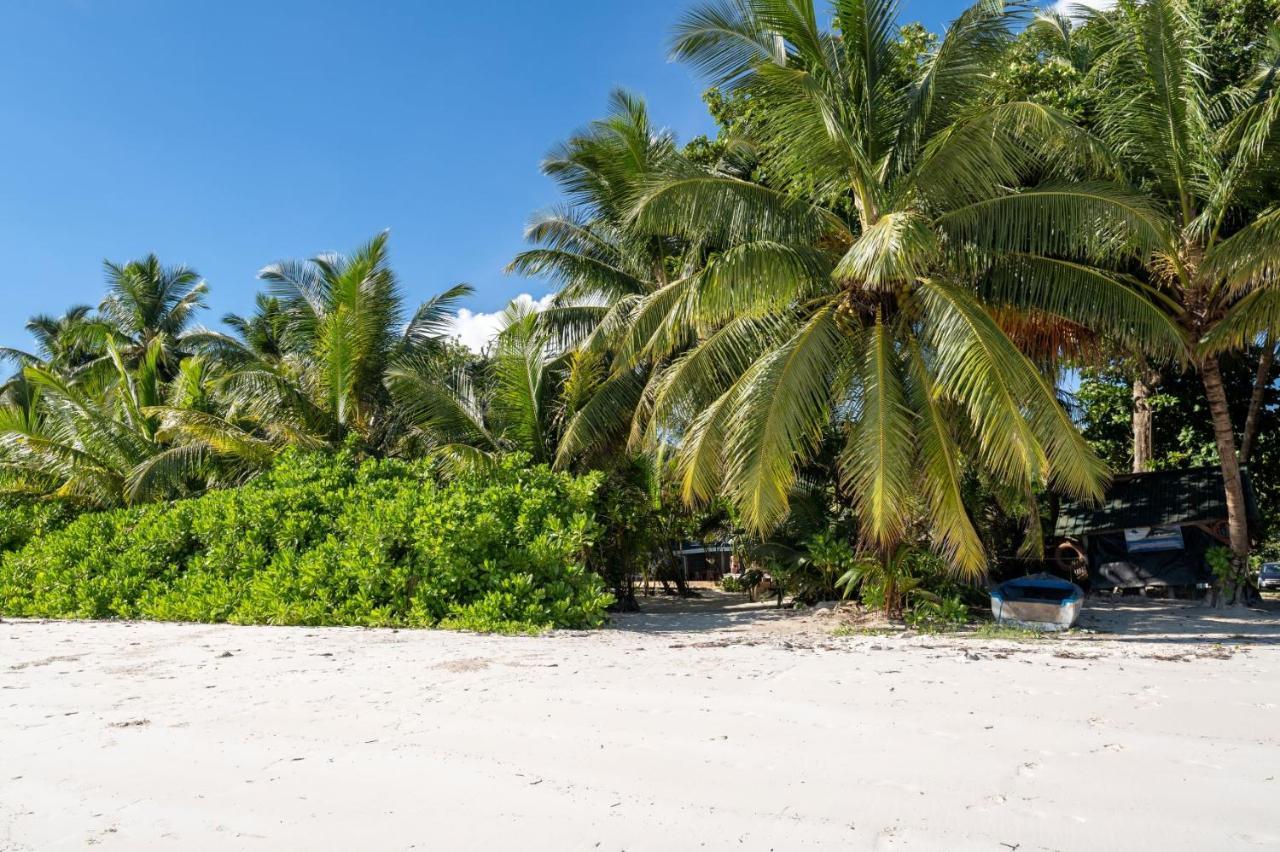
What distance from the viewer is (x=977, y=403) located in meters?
8.17

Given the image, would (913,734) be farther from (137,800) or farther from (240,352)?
(240,352)

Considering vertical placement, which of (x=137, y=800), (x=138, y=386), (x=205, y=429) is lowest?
(x=137, y=800)

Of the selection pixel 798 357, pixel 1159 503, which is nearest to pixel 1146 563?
pixel 1159 503

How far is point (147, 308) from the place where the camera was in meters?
26.7

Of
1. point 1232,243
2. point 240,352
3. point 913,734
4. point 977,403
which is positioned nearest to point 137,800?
point 913,734

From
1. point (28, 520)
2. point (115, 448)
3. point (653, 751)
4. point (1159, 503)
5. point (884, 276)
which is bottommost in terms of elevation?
point (653, 751)

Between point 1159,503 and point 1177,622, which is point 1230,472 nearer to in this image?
point 1159,503

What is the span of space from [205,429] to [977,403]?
39.6ft

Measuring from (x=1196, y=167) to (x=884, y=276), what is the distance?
5.01m

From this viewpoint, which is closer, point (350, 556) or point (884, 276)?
point (884, 276)

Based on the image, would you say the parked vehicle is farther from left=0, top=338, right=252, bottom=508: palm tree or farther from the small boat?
left=0, top=338, right=252, bottom=508: palm tree

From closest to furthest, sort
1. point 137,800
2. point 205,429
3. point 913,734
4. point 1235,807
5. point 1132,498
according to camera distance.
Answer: point 1235,807, point 137,800, point 913,734, point 1132,498, point 205,429

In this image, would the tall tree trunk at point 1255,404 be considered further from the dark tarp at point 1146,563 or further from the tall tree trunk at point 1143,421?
the dark tarp at point 1146,563

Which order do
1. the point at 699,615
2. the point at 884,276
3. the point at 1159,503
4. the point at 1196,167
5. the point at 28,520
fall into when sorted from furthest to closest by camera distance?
the point at 28,520 < the point at 1159,503 < the point at 699,615 < the point at 1196,167 < the point at 884,276
